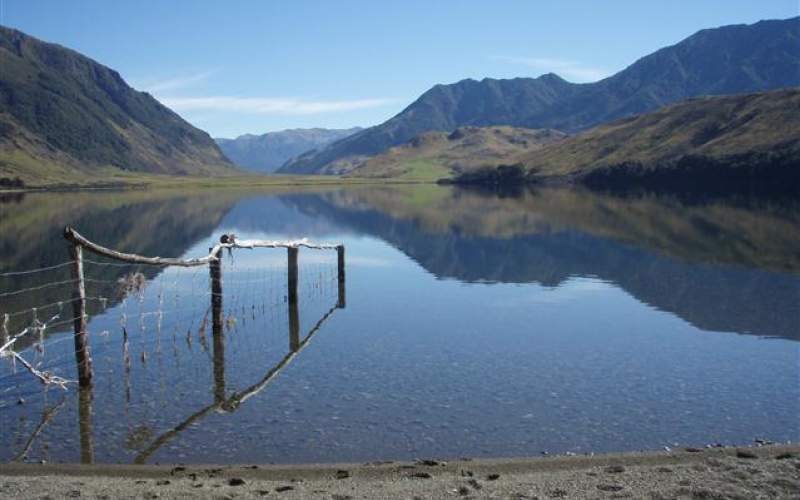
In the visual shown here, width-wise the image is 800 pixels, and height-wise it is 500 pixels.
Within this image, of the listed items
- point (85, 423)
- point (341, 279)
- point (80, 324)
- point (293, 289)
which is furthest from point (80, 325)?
point (341, 279)

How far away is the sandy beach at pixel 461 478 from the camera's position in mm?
13945

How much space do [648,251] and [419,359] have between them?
127ft

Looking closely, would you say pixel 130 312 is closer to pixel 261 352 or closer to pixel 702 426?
pixel 261 352

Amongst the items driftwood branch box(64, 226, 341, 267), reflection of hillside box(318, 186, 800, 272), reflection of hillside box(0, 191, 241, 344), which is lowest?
reflection of hillside box(0, 191, 241, 344)

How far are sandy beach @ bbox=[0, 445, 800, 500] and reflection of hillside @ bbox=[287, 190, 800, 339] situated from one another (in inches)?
684

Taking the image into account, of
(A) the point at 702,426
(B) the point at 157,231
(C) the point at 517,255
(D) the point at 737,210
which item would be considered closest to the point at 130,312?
(A) the point at 702,426

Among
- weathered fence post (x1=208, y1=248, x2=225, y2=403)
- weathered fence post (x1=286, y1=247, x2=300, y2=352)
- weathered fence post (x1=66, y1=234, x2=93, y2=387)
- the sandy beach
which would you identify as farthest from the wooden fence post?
weathered fence post (x1=286, y1=247, x2=300, y2=352)

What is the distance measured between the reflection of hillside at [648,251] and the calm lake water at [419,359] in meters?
0.35

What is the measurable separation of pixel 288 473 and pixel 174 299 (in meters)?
25.3

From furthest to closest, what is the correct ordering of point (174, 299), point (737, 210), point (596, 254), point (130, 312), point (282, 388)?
point (737, 210) < point (596, 254) < point (174, 299) < point (130, 312) < point (282, 388)

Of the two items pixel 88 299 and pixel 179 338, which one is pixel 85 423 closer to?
pixel 179 338

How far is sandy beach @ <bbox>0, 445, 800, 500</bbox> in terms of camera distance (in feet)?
45.8

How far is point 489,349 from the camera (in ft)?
92.1

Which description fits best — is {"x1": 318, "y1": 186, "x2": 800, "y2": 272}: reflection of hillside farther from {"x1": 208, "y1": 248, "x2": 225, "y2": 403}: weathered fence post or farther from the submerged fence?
{"x1": 208, "y1": 248, "x2": 225, "y2": 403}: weathered fence post
